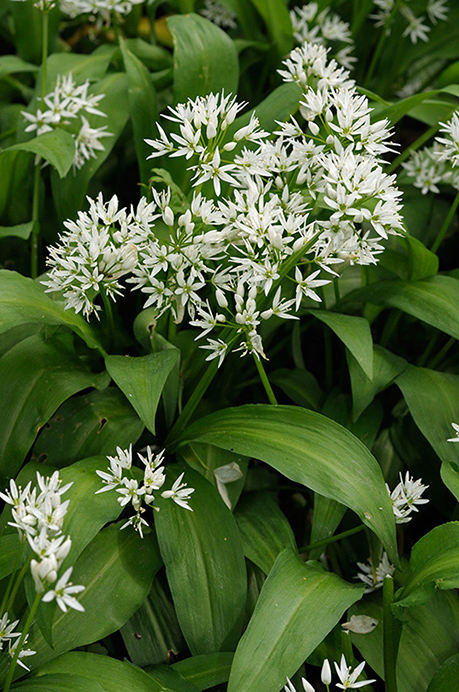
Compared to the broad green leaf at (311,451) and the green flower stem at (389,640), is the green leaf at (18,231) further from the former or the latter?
the green flower stem at (389,640)

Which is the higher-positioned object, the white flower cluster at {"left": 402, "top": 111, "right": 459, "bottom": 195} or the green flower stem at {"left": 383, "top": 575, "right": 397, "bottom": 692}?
the white flower cluster at {"left": 402, "top": 111, "right": 459, "bottom": 195}

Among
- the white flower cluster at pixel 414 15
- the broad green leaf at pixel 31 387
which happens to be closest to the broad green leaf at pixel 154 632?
the broad green leaf at pixel 31 387

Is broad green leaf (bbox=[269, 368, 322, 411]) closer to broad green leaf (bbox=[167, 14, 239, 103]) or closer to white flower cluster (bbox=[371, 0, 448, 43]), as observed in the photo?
broad green leaf (bbox=[167, 14, 239, 103])

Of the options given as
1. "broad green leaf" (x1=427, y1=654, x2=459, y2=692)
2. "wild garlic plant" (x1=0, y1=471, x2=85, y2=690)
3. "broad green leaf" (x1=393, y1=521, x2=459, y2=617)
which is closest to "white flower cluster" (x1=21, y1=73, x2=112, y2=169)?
"wild garlic plant" (x1=0, y1=471, x2=85, y2=690)

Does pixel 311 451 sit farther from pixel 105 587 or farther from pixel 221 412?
pixel 105 587

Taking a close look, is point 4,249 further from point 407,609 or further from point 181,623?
point 407,609

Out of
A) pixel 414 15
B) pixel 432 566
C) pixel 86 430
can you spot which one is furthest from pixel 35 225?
pixel 414 15

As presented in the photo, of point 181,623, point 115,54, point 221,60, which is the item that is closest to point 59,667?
point 181,623
